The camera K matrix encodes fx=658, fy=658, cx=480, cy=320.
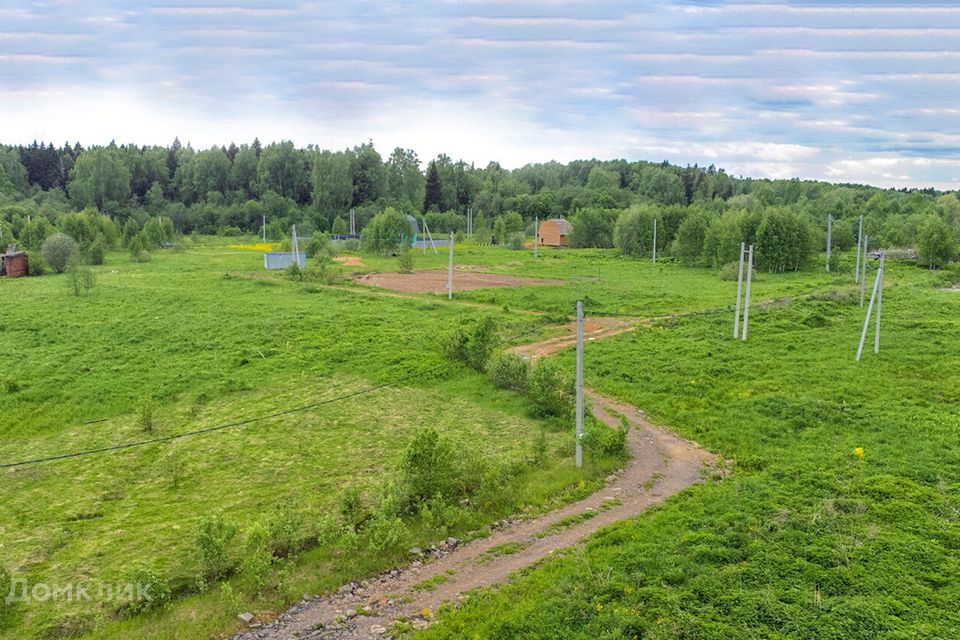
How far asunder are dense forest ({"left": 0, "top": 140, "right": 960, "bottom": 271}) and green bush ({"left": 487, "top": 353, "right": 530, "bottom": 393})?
3842cm

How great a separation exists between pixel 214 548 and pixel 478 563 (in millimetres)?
4211

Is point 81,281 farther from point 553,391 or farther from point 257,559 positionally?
point 257,559

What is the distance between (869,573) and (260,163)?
106 m

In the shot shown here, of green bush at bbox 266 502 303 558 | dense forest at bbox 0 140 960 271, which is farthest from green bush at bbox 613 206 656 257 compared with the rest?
green bush at bbox 266 502 303 558

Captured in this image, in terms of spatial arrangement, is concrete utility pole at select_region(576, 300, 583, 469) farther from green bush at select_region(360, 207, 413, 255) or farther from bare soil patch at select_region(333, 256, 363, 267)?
green bush at select_region(360, 207, 413, 255)

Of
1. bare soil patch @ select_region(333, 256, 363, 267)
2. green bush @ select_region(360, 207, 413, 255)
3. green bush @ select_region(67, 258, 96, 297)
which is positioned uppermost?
green bush @ select_region(360, 207, 413, 255)

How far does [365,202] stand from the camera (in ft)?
324

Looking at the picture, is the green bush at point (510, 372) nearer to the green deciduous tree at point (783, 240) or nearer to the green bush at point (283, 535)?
the green bush at point (283, 535)

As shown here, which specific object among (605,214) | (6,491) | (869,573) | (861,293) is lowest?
(6,491)

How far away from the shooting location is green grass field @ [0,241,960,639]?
368 inches

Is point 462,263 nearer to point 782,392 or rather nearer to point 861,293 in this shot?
point 861,293

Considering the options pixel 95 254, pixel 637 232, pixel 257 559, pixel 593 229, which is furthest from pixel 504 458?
pixel 593 229

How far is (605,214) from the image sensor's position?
81.0m

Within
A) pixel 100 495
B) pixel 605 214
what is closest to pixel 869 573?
pixel 100 495
